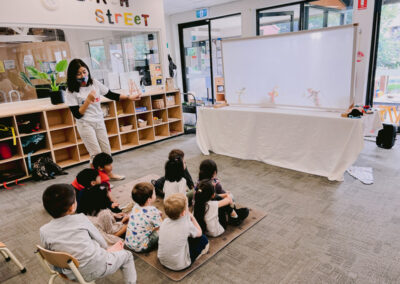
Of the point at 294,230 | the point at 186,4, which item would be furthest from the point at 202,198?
the point at 186,4

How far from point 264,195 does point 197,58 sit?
547 cm

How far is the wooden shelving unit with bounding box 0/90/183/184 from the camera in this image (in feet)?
12.5

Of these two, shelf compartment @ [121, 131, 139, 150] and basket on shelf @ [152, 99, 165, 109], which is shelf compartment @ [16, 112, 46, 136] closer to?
shelf compartment @ [121, 131, 139, 150]

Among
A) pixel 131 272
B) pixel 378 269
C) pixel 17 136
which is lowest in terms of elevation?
pixel 378 269

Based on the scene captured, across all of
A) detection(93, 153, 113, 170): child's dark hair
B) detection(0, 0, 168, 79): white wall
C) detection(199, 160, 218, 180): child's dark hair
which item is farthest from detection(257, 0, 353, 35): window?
detection(93, 153, 113, 170): child's dark hair

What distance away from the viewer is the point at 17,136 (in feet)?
12.0

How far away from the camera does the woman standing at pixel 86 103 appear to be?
3154 mm

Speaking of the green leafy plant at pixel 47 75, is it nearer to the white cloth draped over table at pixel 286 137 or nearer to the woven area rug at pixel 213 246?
the white cloth draped over table at pixel 286 137

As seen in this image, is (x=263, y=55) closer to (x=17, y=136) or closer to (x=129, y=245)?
(x=129, y=245)

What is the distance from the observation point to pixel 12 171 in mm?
3852

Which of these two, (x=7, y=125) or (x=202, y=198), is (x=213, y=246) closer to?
(x=202, y=198)

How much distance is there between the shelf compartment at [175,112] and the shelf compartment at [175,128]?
0.13 m

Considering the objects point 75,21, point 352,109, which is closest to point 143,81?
point 75,21

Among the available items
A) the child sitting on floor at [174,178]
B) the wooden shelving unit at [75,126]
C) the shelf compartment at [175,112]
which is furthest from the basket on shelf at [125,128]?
the child sitting on floor at [174,178]
